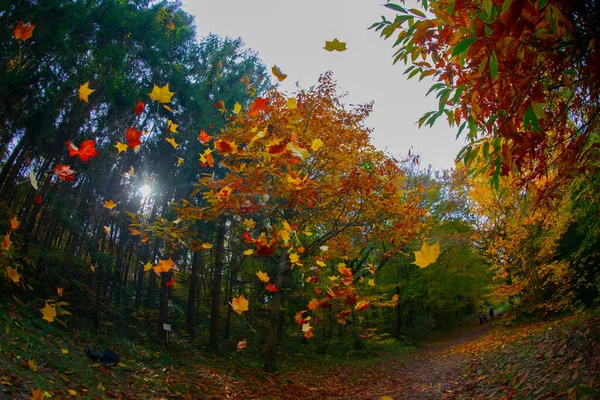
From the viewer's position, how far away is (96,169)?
10.3 m

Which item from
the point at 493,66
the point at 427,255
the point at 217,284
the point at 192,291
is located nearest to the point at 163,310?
the point at 217,284

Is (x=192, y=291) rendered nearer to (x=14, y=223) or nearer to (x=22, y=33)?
(x=14, y=223)

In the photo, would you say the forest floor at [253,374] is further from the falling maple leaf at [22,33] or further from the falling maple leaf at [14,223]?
the falling maple leaf at [22,33]

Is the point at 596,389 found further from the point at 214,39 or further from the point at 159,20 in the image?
the point at 214,39

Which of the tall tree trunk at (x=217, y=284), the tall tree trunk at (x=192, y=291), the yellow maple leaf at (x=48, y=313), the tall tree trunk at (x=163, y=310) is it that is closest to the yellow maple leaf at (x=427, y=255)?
the yellow maple leaf at (x=48, y=313)

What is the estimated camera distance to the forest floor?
3656mm

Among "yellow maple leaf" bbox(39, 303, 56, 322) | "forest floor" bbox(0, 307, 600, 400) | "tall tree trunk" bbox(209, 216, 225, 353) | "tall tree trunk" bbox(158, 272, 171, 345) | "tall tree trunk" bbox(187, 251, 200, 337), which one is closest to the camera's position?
"forest floor" bbox(0, 307, 600, 400)

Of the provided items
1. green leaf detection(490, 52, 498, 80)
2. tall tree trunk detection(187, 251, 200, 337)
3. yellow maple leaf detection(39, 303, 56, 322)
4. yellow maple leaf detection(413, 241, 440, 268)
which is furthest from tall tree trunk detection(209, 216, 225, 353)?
green leaf detection(490, 52, 498, 80)

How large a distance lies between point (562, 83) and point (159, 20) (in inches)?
461

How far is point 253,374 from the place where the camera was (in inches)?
328

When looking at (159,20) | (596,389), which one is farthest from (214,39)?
(596,389)

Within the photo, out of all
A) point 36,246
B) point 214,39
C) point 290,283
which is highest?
point 214,39

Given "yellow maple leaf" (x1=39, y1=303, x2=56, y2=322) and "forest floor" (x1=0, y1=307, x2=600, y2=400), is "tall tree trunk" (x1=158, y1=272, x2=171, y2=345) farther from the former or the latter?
"yellow maple leaf" (x1=39, y1=303, x2=56, y2=322)

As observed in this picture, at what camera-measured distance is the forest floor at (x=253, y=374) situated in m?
3.66
